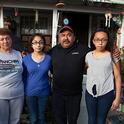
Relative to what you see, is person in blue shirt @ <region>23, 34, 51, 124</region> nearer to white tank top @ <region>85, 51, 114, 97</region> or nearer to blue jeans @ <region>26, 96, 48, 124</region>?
blue jeans @ <region>26, 96, 48, 124</region>

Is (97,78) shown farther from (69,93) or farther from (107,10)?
(107,10)

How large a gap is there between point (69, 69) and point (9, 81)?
82 cm

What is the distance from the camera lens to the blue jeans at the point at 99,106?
448 cm

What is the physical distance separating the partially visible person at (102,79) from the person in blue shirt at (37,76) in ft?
2.06

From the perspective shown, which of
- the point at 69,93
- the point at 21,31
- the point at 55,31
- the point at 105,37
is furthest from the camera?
the point at 21,31

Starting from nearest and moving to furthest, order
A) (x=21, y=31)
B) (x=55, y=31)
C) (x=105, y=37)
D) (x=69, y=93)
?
(x=105, y=37)
(x=69, y=93)
(x=55, y=31)
(x=21, y=31)

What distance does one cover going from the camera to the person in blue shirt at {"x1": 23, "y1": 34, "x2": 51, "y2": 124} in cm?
475

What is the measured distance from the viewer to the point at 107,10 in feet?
30.6

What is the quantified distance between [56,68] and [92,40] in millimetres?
630

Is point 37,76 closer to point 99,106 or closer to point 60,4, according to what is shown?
point 99,106

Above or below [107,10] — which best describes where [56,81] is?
below

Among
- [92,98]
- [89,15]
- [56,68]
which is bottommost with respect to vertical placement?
[92,98]

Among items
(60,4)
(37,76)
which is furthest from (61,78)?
(60,4)

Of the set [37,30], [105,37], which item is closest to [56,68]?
[105,37]
